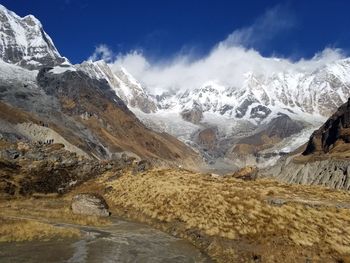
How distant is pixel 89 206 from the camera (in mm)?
54188

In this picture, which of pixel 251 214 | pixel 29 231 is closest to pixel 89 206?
pixel 29 231

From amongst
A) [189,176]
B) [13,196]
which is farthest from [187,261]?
[13,196]

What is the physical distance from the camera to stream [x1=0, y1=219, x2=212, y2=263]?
102 feet

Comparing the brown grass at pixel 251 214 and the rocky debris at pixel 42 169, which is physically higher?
the rocky debris at pixel 42 169

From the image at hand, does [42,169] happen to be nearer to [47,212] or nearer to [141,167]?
[141,167]

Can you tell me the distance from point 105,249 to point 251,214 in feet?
45.4

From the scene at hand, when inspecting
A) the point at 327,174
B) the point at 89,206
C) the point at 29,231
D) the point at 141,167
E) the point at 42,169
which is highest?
the point at 327,174

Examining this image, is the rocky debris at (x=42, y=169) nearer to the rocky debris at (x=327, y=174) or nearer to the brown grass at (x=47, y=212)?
the brown grass at (x=47, y=212)

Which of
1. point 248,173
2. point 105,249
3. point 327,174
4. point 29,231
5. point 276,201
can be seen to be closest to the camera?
point 105,249

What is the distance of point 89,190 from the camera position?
70.8 meters

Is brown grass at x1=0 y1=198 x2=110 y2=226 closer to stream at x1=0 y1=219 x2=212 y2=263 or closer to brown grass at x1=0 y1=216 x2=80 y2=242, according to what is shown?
stream at x1=0 y1=219 x2=212 y2=263

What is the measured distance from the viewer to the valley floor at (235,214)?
35.5 meters

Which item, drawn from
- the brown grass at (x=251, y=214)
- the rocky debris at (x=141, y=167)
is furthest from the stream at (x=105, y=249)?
the rocky debris at (x=141, y=167)

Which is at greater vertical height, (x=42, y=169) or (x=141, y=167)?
(x=141, y=167)
